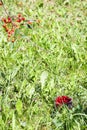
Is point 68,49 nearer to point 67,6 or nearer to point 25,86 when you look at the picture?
point 25,86

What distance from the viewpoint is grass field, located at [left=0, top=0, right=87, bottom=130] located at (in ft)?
9.33

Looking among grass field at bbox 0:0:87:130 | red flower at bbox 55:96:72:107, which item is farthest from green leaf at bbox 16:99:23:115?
red flower at bbox 55:96:72:107

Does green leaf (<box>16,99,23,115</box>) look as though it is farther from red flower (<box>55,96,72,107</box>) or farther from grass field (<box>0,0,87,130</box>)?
red flower (<box>55,96,72,107</box>)

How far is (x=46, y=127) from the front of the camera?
9.46ft

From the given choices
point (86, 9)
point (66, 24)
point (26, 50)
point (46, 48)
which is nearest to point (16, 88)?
point (26, 50)

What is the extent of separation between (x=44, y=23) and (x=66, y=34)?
0.47 meters

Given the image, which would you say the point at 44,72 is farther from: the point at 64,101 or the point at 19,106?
the point at 19,106

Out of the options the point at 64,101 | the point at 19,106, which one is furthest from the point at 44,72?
the point at 19,106

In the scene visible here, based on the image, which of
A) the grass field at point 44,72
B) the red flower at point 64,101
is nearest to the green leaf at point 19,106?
the grass field at point 44,72

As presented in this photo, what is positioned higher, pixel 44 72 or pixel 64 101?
pixel 44 72

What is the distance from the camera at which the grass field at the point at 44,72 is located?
→ 284 centimetres

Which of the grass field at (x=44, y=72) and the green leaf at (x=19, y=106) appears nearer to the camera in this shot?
the grass field at (x=44, y=72)

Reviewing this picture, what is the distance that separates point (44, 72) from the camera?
2650mm

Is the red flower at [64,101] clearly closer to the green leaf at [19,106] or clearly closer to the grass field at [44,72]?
the grass field at [44,72]
